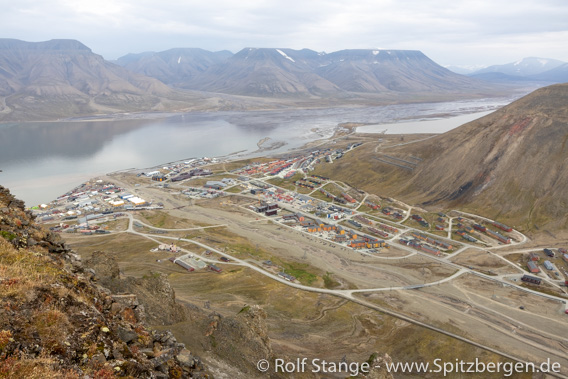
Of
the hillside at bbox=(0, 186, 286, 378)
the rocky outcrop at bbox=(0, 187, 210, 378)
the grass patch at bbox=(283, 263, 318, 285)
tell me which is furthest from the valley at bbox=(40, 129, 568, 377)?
the rocky outcrop at bbox=(0, 187, 210, 378)

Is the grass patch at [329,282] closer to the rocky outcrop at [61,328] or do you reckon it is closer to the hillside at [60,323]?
the hillside at [60,323]

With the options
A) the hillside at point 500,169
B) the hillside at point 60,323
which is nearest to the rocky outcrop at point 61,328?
the hillside at point 60,323

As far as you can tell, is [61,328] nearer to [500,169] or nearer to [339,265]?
[339,265]

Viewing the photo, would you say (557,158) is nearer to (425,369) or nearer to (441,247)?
(441,247)

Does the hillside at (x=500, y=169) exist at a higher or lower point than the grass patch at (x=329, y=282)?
higher

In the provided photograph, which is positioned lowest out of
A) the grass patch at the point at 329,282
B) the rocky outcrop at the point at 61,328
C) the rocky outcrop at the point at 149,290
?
the grass patch at the point at 329,282

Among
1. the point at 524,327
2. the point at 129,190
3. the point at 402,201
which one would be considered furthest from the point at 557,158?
the point at 129,190

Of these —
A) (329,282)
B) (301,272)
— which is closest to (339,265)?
(329,282)

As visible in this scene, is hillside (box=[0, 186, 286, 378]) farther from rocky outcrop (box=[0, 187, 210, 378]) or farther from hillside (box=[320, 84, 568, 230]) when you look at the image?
hillside (box=[320, 84, 568, 230])
